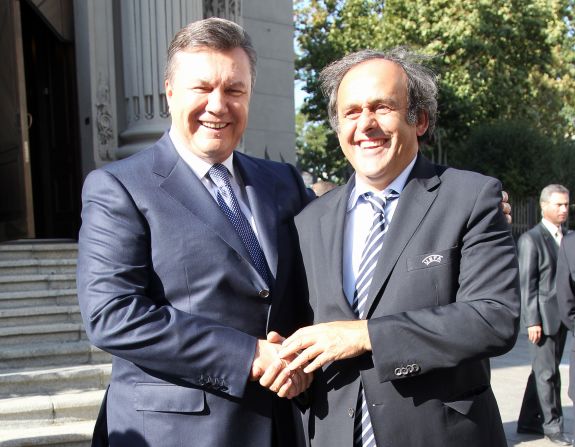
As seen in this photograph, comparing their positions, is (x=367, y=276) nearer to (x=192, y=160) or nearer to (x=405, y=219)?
(x=405, y=219)

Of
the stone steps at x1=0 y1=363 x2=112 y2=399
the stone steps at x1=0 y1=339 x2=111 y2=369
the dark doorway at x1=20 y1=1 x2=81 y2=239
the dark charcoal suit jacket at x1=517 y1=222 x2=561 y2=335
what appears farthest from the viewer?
the dark doorway at x1=20 y1=1 x2=81 y2=239

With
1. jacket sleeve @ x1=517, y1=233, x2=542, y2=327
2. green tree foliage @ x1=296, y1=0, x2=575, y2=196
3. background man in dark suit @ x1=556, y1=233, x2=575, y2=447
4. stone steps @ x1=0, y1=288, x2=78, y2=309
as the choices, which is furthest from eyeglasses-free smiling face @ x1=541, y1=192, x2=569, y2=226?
green tree foliage @ x1=296, y1=0, x2=575, y2=196

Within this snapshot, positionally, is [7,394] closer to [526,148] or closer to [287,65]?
[287,65]

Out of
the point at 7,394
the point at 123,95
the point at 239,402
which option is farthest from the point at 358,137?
the point at 123,95

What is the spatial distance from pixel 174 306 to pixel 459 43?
68.0 feet

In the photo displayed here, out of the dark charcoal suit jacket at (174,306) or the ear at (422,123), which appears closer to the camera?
the dark charcoal suit jacket at (174,306)

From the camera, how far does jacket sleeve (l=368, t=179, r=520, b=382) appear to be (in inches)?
93.3

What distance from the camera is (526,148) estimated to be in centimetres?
2253

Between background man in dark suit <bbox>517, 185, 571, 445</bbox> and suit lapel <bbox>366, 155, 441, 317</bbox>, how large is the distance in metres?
5.06

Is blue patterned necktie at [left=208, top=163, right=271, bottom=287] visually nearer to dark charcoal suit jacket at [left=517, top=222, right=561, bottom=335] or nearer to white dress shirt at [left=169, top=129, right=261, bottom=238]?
white dress shirt at [left=169, top=129, right=261, bottom=238]

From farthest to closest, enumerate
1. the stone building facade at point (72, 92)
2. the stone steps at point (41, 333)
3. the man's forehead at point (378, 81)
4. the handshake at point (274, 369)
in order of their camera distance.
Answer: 1. the stone building facade at point (72, 92)
2. the stone steps at point (41, 333)
3. the man's forehead at point (378, 81)
4. the handshake at point (274, 369)

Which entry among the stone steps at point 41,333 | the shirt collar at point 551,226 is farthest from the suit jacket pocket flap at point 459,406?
the shirt collar at point 551,226

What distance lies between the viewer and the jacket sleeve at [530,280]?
24.0 ft

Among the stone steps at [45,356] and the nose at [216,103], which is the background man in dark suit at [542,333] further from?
the nose at [216,103]
